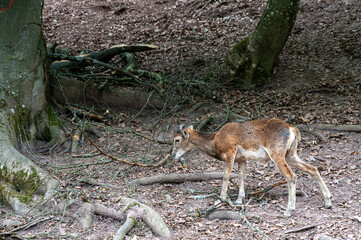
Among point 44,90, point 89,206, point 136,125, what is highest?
point 44,90

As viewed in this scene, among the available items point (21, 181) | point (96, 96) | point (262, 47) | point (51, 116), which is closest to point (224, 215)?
point (21, 181)

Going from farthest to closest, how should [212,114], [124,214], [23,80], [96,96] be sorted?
[96,96] < [212,114] < [23,80] < [124,214]

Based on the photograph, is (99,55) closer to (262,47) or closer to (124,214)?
(262,47)

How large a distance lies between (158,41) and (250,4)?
408 cm

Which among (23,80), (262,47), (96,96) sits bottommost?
(96,96)

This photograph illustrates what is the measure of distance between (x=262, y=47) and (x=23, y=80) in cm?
662

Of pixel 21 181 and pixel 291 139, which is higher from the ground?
pixel 291 139

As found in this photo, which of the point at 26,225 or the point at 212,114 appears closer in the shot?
the point at 26,225

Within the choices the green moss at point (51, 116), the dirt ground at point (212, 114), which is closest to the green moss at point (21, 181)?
the dirt ground at point (212, 114)

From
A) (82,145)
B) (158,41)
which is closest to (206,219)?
(82,145)

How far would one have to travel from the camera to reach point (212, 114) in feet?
33.3

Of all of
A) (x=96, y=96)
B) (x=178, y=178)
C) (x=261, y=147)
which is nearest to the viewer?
(x=261, y=147)

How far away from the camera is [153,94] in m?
10.7

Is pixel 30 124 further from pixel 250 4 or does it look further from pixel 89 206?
pixel 250 4
